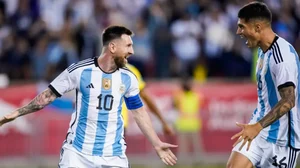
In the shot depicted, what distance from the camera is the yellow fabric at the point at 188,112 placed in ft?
65.3

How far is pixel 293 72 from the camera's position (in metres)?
10.2

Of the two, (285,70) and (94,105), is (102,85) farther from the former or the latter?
(285,70)

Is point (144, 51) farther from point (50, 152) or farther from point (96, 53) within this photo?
point (50, 152)

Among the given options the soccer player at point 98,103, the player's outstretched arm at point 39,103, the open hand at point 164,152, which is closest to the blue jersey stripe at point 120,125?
the soccer player at point 98,103

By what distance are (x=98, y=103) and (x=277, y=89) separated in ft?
6.39

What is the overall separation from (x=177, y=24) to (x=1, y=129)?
5.43 meters

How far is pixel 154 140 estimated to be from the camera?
10250 mm

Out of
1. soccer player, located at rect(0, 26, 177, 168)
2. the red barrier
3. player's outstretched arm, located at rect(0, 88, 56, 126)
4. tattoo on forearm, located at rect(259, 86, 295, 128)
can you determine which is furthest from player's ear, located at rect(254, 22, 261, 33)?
the red barrier

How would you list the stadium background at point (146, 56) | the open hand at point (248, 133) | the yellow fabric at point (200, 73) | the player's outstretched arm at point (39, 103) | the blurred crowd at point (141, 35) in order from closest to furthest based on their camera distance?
1. the open hand at point (248, 133)
2. the player's outstretched arm at point (39, 103)
3. the stadium background at point (146, 56)
4. the blurred crowd at point (141, 35)
5. the yellow fabric at point (200, 73)

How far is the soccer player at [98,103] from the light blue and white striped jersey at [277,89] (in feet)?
4.26

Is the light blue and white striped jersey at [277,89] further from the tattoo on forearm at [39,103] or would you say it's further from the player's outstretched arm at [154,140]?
the tattoo on forearm at [39,103]

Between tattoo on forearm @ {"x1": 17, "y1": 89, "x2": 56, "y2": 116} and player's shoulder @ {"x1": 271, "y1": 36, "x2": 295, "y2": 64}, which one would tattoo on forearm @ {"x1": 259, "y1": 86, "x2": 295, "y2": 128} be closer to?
player's shoulder @ {"x1": 271, "y1": 36, "x2": 295, "y2": 64}

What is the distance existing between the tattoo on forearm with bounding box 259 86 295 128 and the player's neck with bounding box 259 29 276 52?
70 centimetres

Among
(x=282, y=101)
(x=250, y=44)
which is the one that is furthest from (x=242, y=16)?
(x=282, y=101)
